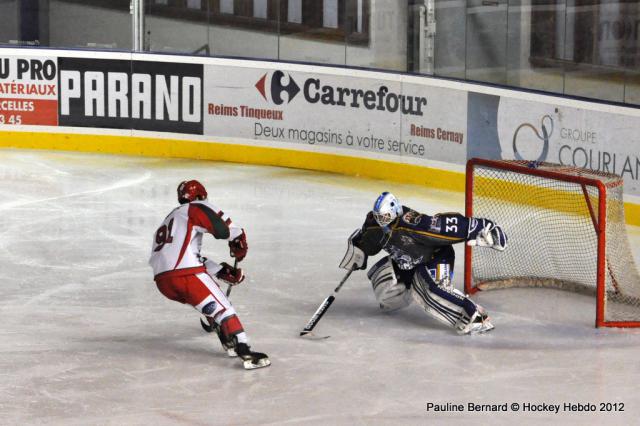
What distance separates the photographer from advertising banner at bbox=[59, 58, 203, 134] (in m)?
14.0

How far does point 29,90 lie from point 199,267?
26.5ft

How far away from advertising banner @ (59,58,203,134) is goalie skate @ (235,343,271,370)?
24.5 ft

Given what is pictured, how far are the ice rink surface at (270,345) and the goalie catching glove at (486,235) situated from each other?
0.55m

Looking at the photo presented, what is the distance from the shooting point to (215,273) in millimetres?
7125

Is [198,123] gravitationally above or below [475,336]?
above

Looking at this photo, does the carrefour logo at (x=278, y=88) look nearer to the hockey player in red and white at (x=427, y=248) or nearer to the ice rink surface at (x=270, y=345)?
the ice rink surface at (x=270, y=345)

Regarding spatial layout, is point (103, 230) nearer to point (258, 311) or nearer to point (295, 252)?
point (295, 252)

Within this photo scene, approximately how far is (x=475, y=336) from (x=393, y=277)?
63 cm

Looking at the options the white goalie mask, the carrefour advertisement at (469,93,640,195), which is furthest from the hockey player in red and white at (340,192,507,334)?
the carrefour advertisement at (469,93,640,195)

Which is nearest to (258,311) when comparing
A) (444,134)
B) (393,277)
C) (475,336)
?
(393,277)

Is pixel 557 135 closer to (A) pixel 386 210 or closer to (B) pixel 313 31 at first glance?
(B) pixel 313 31

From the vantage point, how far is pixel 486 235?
7.38 meters

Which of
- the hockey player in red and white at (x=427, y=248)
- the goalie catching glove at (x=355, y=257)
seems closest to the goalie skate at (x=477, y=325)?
the hockey player in red and white at (x=427, y=248)

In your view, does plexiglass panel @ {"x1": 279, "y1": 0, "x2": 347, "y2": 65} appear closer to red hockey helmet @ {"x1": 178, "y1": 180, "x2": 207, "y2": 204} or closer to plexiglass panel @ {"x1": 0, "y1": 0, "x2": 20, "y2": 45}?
plexiglass panel @ {"x1": 0, "y1": 0, "x2": 20, "y2": 45}
